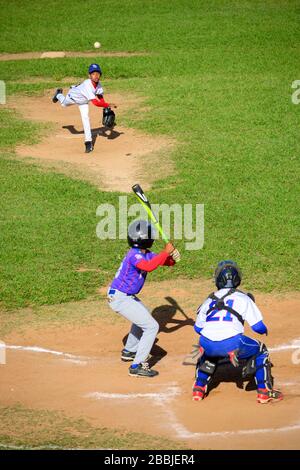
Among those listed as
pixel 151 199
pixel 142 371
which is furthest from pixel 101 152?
pixel 142 371

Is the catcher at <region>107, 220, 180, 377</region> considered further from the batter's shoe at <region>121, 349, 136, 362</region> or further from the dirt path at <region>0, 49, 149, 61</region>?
the dirt path at <region>0, 49, 149, 61</region>

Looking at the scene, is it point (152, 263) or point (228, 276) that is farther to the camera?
point (152, 263)

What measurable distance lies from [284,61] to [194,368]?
16836mm

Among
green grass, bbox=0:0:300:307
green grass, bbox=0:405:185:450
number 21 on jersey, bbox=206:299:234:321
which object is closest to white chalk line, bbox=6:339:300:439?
green grass, bbox=0:405:185:450

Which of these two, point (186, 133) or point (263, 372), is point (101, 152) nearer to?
point (186, 133)

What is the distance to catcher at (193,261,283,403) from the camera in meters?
10.4

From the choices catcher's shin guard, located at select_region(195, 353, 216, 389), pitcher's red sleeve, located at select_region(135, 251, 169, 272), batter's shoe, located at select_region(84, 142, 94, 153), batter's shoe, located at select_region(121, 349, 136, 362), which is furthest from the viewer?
batter's shoe, located at select_region(84, 142, 94, 153)

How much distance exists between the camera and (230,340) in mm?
10367

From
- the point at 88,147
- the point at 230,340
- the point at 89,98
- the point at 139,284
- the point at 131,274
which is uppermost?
the point at 89,98

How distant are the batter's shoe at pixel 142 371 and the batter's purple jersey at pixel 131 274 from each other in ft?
3.05

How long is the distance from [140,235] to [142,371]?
5.58 feet

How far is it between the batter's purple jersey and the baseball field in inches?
42.2

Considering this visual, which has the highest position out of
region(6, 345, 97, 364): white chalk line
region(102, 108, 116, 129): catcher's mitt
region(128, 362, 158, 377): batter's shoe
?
region(102, 108, 116, 129): catcher's mitt
